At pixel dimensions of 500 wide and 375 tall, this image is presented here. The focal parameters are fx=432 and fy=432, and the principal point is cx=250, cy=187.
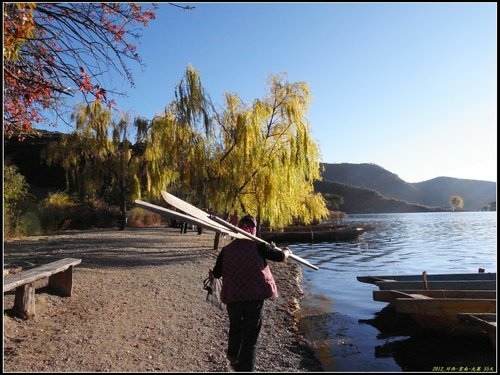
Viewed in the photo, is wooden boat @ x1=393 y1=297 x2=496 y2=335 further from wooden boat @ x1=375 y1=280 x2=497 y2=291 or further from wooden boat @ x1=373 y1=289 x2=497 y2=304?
wooden boat @ x1=375 y1=280 x2=497 y2=291

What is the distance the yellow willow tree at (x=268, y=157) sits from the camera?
1633cm

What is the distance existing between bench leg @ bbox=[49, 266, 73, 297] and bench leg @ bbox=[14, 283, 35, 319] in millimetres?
1451

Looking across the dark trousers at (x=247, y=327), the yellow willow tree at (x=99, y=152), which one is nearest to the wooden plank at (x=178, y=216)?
the dark trousers at (x=247, y=327)

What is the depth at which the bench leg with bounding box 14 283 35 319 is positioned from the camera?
6010 mm

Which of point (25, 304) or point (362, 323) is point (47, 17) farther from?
point (362, 323)

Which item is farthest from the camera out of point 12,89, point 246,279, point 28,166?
point 28,166

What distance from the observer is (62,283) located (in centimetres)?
763

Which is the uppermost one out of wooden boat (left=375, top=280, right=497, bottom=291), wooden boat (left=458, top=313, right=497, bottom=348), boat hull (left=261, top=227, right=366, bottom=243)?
wooden boat (left=458, top=313, right=497, bottom=348)

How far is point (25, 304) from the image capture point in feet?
19.9

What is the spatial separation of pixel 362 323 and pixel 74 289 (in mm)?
5987

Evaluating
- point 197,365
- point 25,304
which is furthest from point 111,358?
point 25,304

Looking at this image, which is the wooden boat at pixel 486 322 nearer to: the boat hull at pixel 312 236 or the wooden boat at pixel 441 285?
the wooden boat at pixel 441 285

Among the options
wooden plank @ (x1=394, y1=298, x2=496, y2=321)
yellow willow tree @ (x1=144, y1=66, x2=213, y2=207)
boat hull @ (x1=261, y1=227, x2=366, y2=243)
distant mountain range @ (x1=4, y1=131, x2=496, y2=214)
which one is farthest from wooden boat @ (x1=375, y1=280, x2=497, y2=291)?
distant mountain range @ (x1=4, y1=131, x2=496, y2=214)

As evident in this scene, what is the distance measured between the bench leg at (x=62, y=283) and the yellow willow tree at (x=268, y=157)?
30.9ft
